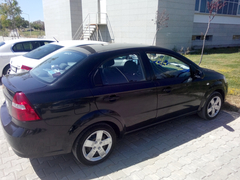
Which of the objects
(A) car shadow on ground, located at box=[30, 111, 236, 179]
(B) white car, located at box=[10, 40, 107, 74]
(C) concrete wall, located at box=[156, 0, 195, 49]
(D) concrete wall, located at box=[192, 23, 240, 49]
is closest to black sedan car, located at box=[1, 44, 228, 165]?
(A) car shadow on ground, located at box=[30, 111, 236, 179]

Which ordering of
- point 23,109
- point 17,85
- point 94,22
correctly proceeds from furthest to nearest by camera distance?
1. point 94,22
2. point 17,85
3. point 23,109

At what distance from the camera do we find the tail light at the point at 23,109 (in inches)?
92.9

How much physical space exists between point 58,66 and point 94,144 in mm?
1300

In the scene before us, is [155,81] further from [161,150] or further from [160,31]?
[160,31]

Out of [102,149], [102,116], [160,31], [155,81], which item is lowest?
[102,149]

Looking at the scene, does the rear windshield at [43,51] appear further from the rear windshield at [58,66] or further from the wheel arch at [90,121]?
the wheel arch at [90,121]

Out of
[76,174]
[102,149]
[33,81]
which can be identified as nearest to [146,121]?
[102,149]

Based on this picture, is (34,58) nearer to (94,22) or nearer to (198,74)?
(198,74)

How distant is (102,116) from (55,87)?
74 cm

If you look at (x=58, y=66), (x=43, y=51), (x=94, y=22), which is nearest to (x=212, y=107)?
(x=58, y=66)

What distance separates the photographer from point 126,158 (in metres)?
3.21

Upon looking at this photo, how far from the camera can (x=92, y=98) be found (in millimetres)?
2682

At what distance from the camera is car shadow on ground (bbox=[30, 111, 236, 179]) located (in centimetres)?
288

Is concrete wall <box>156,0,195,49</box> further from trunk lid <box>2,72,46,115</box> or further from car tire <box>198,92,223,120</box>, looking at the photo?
trunk lid <box>2,72,46,115</box>
